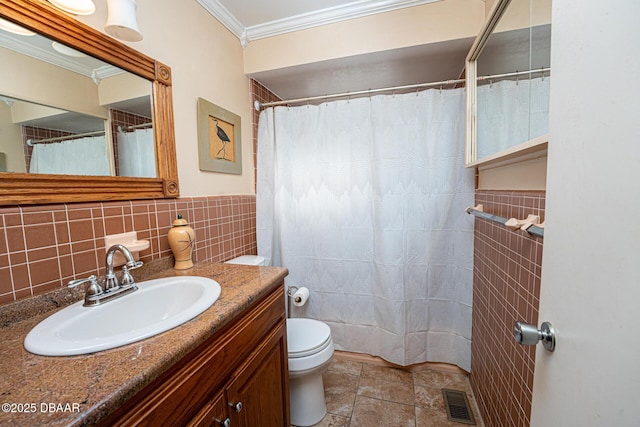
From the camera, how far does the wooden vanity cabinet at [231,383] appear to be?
1.78 feet

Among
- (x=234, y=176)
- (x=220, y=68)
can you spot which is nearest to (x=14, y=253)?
(x=234, y=176)

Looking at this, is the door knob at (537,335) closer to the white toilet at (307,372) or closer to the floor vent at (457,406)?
the white toilet at (307,372)

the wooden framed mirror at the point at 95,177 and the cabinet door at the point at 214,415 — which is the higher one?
the wooden framed mirror at the point at 95,177

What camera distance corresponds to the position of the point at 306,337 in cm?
142

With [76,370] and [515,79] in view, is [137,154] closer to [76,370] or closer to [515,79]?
[76,370]

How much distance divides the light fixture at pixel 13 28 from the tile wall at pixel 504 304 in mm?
1712

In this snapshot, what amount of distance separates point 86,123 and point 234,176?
0.84 metres

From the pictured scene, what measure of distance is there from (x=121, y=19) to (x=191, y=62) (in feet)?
1.73

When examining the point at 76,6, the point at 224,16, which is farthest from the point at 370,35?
the point at 76,6

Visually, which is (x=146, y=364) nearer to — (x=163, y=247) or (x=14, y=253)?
(x=14, y=253)

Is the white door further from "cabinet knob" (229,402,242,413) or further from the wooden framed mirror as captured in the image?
the wooden framed mirror

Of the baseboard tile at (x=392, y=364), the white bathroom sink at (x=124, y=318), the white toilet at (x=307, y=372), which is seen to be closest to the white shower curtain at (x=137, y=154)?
the white bathroom sink at (x=124, y=318)

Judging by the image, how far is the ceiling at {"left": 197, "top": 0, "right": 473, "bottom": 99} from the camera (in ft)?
4.96

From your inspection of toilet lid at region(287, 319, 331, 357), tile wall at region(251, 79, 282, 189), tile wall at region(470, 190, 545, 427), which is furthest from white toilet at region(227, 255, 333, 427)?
tile wall at region(251, 79, 282, 189)
